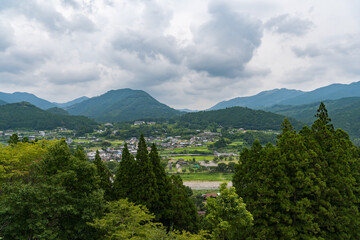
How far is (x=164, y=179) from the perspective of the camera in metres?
17.0

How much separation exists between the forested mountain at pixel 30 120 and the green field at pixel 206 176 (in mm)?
100719

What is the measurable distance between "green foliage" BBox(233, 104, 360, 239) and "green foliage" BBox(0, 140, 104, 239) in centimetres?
907

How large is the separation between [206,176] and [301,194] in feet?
153

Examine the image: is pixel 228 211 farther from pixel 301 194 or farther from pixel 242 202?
pixel 301 194

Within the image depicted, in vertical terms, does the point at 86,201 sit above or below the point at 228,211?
below

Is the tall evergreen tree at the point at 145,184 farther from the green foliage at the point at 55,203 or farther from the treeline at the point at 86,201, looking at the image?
the green foliage at the point at 55,203

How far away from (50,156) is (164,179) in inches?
328

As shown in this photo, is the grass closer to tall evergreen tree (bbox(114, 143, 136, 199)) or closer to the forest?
tall evergreen tree (bbox(114, 143, 136, 199))

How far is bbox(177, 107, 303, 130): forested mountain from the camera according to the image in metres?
143

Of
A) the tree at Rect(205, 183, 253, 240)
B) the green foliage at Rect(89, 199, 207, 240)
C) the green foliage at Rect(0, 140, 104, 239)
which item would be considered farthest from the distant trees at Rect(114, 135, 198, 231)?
the tree at Rect(205, 183, 253, 240)

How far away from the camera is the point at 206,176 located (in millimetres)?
56469

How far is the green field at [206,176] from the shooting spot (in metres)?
53.8

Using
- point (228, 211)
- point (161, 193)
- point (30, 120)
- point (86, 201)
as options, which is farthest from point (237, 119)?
point (228, 211)

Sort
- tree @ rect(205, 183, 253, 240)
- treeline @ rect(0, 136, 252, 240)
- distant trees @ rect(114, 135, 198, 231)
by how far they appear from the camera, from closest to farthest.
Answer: tree @ rect(205, 183, 253, 240)
treeline @ rect(0, 136, 252, 240)
distant trees @ rect(114, 135, 198, 231)
